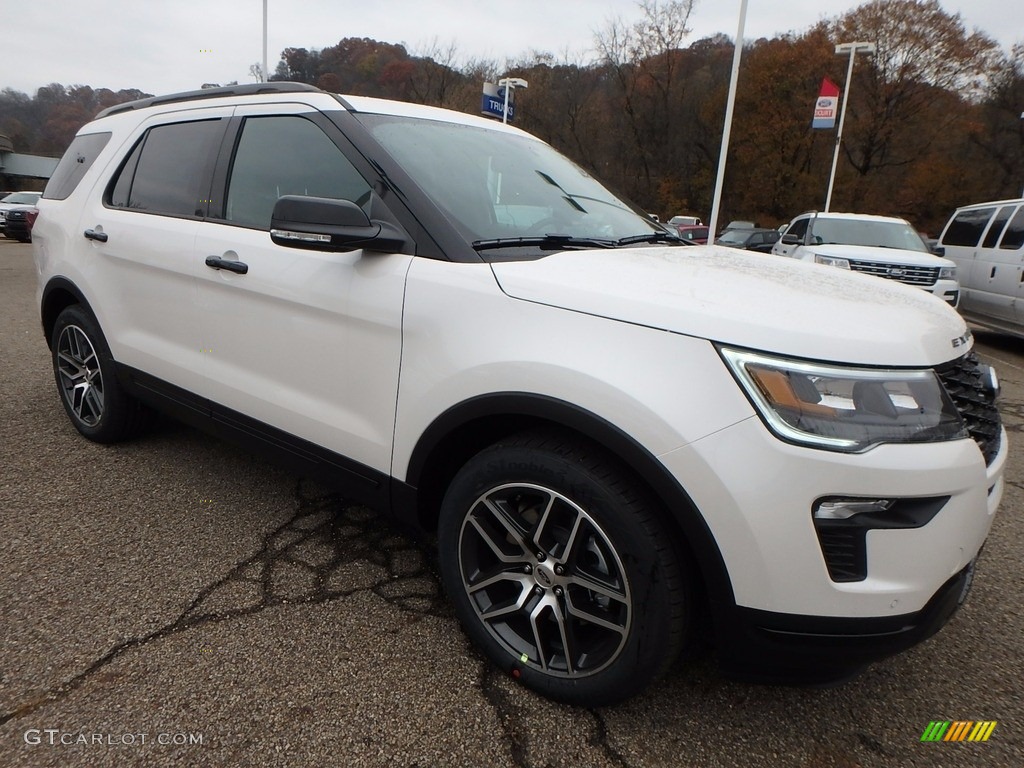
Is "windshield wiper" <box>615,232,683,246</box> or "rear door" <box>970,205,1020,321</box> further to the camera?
"rear door" <box>970,205,1020,321</box>

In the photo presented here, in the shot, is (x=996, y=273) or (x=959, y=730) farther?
(x=996, y=273)

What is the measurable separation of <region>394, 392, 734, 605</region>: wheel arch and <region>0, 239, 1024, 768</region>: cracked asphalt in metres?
0.51

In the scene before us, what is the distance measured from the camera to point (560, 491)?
1815 mm

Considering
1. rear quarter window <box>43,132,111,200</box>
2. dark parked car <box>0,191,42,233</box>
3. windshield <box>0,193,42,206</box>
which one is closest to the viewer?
rear quarter window <box>43,132,111,200</box>

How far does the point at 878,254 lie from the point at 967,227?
231 centimetres

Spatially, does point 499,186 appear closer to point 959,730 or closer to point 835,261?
point 959,730

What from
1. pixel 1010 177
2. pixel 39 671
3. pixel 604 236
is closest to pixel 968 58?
pixel 1010 177

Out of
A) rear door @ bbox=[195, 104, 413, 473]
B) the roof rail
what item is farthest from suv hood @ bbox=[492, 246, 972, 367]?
the roof rail

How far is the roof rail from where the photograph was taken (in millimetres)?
2686

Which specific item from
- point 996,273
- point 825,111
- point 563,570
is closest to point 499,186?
point 563,570

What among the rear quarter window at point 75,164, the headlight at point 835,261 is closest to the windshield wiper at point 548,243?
the rear quarter window at point 75,164

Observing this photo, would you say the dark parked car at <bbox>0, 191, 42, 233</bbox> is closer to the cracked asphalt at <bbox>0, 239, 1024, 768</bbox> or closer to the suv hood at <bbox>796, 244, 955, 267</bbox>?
the suv hood at <bbox>796, 244, 955, 267</bbox>

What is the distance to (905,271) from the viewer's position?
321 inches

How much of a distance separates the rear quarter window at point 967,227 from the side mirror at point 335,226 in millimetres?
9690
